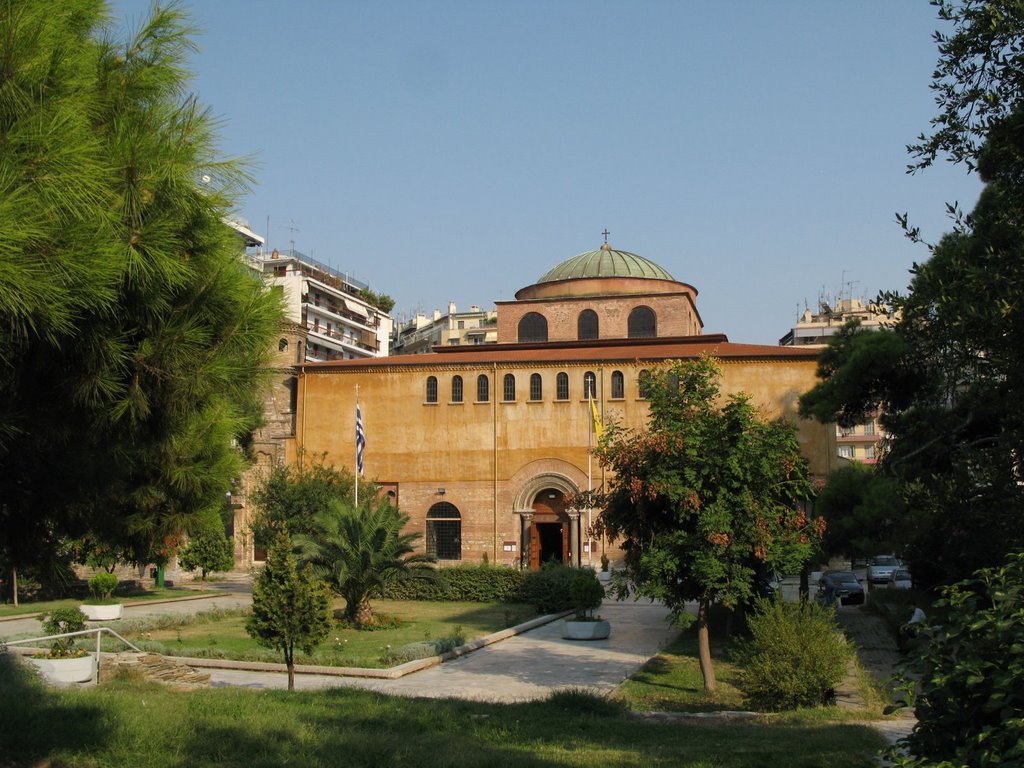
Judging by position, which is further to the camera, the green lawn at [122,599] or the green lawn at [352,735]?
the green lawn at [122,599]

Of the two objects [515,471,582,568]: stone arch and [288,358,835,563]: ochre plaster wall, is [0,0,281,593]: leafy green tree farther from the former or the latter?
[515,471,582,568]: stone arch

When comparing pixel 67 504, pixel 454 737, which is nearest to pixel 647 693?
pixel 454 737

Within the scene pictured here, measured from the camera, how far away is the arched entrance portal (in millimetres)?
37500

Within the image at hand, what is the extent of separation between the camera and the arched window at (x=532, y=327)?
44156 mm

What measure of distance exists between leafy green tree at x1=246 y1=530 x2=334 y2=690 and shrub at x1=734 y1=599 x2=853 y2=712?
5363mm

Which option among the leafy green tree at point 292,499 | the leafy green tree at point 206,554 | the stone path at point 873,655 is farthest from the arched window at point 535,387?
the stone path at point 873,655

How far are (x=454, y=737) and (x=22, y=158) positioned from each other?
583cm

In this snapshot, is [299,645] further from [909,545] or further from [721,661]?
[909,545]

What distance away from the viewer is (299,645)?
1267 cm

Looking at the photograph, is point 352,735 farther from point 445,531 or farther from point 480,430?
point 445,531

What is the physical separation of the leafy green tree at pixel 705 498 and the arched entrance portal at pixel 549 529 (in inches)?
936

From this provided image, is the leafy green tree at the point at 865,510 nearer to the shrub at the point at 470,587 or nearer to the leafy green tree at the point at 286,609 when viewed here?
the leafy green tree at the point at 286,609

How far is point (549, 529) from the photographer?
38.0 meters

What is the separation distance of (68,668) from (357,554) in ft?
32.3
